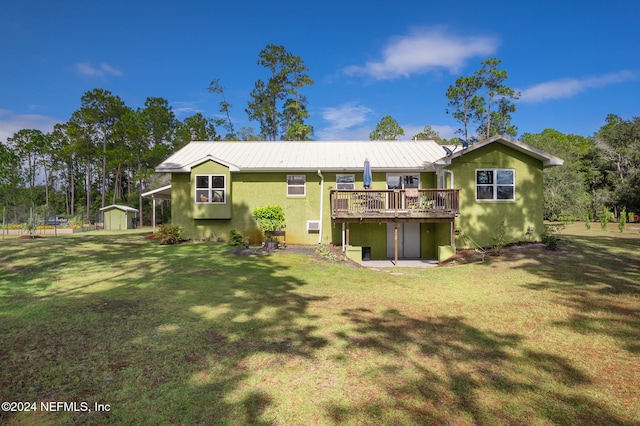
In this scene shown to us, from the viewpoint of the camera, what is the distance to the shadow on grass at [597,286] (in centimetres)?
579

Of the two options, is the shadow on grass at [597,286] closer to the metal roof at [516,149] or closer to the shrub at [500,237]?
the shrub at [500,237]

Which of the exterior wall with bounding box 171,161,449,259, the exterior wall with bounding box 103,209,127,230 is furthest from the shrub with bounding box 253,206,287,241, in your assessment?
the exterior wall with bounding box 103,209,127,230

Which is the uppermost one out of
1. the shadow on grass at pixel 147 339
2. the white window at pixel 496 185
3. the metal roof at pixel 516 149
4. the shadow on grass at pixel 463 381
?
the metal roof at pixel 516 149

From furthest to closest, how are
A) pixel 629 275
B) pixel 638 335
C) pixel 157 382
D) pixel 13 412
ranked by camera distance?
pixel 629 275
pixel 638 335
pixel 157 382
pixel 13 412

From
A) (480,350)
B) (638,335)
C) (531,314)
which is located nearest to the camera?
(480,350)

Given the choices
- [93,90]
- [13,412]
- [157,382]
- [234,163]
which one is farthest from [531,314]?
[93,90]

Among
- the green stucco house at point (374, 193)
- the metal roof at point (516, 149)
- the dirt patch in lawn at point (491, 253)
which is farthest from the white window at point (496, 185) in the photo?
the dirt patch in lawn at point (491, 253)

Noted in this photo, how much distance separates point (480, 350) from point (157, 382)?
174 inches

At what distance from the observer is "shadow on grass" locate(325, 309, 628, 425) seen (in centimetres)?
335

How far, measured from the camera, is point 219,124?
44.1m

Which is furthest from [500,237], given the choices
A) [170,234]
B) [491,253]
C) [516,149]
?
[170,234]

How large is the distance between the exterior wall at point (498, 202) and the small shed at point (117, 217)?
30610 millimetres

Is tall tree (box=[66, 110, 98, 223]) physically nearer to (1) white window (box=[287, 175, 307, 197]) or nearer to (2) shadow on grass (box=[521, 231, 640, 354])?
(1) white window (box=[287, 175, 307, 197])

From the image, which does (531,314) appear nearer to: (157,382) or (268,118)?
(157,382)
